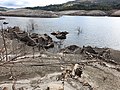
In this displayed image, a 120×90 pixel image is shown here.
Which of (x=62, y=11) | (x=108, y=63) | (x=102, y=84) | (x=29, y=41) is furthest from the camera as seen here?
(x=62, y=11)

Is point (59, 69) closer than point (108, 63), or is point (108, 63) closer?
point (59, 69)

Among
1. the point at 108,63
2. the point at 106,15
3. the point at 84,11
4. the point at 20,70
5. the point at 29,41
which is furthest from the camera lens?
the point at 84,11

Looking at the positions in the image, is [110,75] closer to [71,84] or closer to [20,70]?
[71,84]

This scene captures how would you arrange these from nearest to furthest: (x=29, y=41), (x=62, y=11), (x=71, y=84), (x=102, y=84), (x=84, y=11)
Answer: (x=71, y=84), (x=102, y=84), (x=29, y=41), (x=84, y=11), (x=62, y=11)

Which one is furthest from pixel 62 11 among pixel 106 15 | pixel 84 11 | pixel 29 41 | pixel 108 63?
pixel 108 63

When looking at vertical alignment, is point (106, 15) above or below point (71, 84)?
below

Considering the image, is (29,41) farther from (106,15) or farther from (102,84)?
(106,15)

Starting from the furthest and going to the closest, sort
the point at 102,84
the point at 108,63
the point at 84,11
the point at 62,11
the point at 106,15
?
the point at 62,11
the point at 84,11
the point at 106,15
the point at 108,63
the point at 102,84

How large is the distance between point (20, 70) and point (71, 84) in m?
5.37

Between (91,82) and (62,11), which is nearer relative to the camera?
(91,82)

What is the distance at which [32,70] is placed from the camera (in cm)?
2203

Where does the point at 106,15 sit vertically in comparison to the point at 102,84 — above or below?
below

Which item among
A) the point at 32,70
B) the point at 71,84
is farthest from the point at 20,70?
the point at 71,84

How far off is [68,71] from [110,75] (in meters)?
3.84
